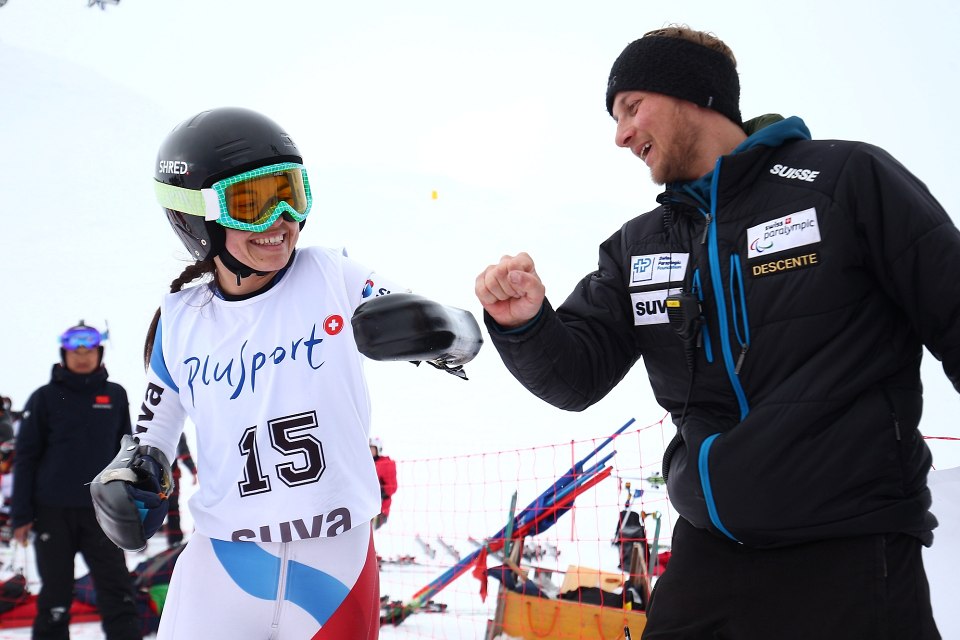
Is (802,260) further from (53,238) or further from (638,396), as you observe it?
(53,238)

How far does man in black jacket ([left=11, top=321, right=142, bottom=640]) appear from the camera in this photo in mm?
5039

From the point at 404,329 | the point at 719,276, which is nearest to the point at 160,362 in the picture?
the point at 404,329

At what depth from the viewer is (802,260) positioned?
191 centimetres

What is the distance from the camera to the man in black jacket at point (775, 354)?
5.84 ft

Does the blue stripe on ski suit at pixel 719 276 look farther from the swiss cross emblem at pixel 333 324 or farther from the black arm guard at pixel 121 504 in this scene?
the black arm guard at pixel 121 504

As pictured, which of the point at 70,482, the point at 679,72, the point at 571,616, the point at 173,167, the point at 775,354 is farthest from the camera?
the point at 70,482

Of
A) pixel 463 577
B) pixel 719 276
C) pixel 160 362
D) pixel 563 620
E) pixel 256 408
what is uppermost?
pixel 719 276

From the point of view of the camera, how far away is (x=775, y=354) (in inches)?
75.2

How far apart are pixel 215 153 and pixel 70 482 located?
11.5 ft

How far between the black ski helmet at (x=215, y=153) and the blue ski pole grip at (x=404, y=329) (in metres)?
0.70

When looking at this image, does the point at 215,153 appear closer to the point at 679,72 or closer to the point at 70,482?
the point at 679,72

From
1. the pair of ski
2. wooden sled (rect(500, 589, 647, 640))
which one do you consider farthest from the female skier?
the pair of ski

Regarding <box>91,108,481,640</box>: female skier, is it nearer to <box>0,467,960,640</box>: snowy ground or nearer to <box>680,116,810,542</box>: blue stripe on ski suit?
<box>680,116,810,542</box>: blue stripe on ski suit

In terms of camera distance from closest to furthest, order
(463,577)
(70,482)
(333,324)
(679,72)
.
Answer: (679,72) → (333,324) → (70,482) → (463,577)
